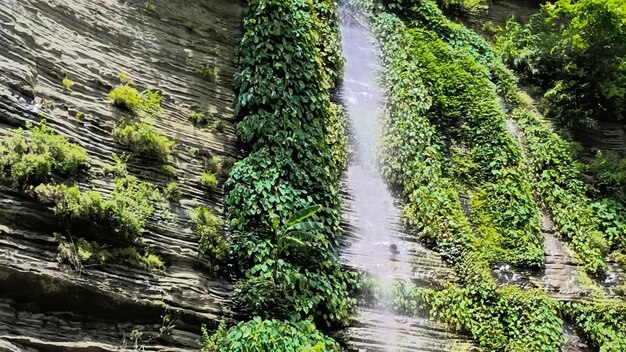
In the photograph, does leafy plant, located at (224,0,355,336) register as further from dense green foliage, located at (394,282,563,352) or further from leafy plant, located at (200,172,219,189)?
dense green foliage, located at (394,282,563,352)

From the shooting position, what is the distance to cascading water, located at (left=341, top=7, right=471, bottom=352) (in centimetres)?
946

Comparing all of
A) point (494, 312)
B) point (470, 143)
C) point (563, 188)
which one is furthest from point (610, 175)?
point (494, 312)

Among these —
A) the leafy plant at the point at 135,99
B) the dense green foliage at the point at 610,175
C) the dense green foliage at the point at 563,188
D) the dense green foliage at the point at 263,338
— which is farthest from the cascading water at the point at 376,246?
the dense green foliage at the point at 610,175

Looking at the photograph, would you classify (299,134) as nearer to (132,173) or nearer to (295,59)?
(295,59)

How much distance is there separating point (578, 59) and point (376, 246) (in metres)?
7.89

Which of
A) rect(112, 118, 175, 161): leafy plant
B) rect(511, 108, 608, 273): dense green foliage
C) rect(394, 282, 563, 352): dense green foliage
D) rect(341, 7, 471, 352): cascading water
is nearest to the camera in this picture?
rect(112, 118, 175, 161): leafy plant

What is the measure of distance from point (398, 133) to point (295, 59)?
2848 mm

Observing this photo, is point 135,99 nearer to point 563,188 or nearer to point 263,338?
point 263,338

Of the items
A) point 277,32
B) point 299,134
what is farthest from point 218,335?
point 277,32

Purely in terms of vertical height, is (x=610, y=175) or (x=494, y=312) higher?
(x=610, y=175)

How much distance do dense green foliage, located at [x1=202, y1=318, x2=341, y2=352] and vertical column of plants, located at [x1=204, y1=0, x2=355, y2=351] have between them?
15 millimetres

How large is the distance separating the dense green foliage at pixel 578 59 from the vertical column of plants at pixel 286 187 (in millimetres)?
5814

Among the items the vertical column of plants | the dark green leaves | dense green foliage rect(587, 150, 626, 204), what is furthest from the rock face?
dense green foliage rect(587, 150, 626, 204)

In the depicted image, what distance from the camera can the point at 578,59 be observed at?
14133mm
